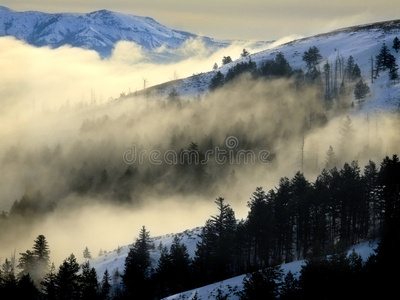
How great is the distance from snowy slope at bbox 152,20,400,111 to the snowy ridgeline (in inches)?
3196

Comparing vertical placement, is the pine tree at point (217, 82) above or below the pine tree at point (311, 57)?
below

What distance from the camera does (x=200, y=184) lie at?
94.8 m

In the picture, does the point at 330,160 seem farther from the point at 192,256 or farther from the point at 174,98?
the point at 174,98

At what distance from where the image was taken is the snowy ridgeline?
34.8 meters

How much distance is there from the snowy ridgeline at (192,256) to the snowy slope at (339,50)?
81.2 m

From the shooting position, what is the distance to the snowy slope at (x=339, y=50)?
5248 inches

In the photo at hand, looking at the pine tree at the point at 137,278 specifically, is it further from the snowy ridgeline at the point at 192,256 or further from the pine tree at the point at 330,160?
the pine tree at the point at 330,160

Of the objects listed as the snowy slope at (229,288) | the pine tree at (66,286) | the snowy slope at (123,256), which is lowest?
the snowy slope at (123,256)

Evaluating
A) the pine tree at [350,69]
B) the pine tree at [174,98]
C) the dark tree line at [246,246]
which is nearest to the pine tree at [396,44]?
the pine tree at [350,69]

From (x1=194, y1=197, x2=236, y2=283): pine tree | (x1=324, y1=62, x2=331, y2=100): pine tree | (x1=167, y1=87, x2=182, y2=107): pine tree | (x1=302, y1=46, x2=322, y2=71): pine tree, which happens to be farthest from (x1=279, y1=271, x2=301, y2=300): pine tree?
(x1=302, y1=46, x2=322, y2=71): pine tree

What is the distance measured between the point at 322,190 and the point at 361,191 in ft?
15.3

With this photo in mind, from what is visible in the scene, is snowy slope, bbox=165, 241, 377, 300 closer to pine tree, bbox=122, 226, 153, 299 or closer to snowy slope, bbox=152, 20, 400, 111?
pine tree, bbox=122, 226, 153, 299

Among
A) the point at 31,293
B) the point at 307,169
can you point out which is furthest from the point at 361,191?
the point at 307,169

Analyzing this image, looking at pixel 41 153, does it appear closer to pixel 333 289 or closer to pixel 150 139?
pixel 150 139
